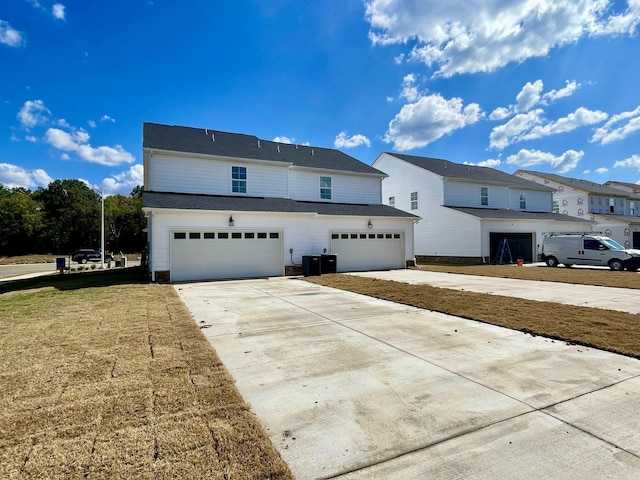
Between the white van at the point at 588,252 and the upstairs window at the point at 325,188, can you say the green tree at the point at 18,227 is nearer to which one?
the upstairs window at the point at 325,188

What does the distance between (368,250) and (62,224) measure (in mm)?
55637

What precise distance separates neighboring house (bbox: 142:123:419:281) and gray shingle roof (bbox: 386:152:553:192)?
24.7 feet

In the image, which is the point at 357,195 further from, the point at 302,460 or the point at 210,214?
the point at 302,460

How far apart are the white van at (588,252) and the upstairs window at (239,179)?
18491 mm

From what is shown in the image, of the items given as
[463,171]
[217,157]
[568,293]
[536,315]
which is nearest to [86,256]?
[217,157]

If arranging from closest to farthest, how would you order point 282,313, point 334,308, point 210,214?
point 282,313
point 334,308
point 210,214

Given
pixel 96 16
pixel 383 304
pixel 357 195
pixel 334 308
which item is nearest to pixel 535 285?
pixel 383 304

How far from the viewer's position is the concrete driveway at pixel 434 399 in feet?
8.12

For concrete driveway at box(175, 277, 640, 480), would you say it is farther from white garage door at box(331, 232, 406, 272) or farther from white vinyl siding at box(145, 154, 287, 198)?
white vinyl siding at box(145, 154, 287, 198)

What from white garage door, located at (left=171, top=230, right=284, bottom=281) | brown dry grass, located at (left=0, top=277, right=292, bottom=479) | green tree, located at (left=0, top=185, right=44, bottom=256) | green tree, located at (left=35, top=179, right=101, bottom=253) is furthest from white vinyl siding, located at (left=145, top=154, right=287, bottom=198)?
green tree, located at (left=0, top=185, right=44, bottom=256)

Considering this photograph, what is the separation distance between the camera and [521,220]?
23969mm

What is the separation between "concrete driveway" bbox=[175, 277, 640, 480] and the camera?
2.47 meters

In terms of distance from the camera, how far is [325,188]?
1997 centimetres

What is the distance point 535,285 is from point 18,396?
13.9m
